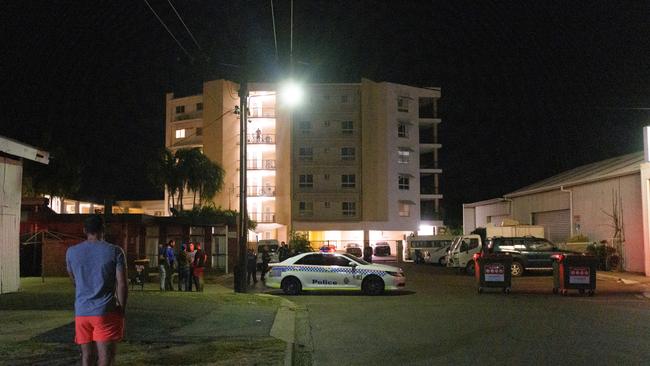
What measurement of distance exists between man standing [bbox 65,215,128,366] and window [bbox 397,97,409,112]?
65.2 m

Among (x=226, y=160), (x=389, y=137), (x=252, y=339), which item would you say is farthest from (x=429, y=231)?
(x=252, y=339)

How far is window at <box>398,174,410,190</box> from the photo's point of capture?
69.2 m

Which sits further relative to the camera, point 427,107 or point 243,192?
point 427,107

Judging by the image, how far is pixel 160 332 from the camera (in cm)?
1127

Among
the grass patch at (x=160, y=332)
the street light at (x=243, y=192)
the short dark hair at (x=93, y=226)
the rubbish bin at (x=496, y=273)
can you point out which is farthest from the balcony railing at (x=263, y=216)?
the short dark hair at (x=93, y=226)

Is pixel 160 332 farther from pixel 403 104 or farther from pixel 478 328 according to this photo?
pixel 403 104

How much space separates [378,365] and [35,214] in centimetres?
2319

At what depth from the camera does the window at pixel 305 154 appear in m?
68.1

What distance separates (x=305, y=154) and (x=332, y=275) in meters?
47.5

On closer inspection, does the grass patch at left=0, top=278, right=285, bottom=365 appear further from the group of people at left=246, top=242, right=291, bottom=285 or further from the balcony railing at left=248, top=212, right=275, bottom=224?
the balcony railing at left=248, top=212, right=275, bottom=224

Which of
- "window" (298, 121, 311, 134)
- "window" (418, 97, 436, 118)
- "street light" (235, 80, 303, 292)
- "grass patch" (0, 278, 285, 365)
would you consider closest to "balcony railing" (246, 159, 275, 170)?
"window" (298, 121, 311, 134)

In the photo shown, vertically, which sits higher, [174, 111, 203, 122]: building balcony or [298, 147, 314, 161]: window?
[174, 111, 203, 122]: building balcony

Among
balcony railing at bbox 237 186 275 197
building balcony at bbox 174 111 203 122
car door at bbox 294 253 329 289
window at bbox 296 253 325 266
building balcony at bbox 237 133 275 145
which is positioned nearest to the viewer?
car door at bbox 294 253 329 289

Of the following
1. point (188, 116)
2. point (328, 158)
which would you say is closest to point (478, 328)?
point (328, 158)
